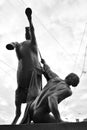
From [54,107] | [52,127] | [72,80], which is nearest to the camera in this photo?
[52,127]

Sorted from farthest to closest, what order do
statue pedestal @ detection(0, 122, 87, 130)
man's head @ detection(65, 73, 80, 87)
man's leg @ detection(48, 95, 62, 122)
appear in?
man's head @ detection(65, 73, 80, 87) → man's leg @ detection(48, 95, 62, 122) → statue pedestal @ detection(0, 122, 87, 130)

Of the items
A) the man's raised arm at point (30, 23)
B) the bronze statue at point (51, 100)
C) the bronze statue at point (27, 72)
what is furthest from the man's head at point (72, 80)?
the man's raised arm at point (30, 23)

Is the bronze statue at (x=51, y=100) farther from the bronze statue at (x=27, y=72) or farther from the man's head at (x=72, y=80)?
the bronze statue at (x=27, y=72)

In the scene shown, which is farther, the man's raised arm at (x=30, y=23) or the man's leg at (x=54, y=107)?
the man's raised arm at (x=30, y=23)

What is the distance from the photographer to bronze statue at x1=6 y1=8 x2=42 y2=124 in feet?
19.8

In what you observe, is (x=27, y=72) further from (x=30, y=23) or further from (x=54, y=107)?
(x=54, y=107)

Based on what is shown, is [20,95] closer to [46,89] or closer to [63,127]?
[46,89]

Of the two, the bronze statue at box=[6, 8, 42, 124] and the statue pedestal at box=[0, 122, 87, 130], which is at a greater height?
the bronze statue at box=[6, 8, 42, 124]

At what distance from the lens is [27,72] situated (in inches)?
243

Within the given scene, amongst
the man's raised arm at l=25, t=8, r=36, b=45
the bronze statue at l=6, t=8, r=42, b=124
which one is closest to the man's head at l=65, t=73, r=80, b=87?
the bronze statue at l=6, t=8, r=42, b=124

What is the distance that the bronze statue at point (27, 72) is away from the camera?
6031mm

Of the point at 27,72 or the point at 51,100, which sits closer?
the point at 51,100

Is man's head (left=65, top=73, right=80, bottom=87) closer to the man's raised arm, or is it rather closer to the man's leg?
the man's leg

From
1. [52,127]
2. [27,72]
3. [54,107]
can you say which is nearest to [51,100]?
[54,107]
